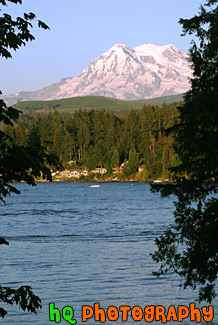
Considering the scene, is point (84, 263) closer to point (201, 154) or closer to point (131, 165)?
point (201, 154)

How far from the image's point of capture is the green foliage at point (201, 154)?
1778 cm

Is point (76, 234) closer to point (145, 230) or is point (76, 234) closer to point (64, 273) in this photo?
point (145, 230)

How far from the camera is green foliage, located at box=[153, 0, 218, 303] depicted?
17.8 metres

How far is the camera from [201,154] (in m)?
18.6

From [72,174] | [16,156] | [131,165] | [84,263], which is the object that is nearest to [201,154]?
[16,156]

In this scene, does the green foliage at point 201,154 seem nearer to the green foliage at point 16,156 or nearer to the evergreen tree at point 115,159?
the green foliage at point 16,156

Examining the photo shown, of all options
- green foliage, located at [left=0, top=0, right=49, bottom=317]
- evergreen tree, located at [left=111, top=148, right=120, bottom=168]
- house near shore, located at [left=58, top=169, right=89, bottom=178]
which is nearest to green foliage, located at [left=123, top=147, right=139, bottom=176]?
evergreen tree, located at [left=111, top=148, right=120, bottom=168]

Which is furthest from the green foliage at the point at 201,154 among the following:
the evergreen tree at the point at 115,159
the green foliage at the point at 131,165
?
the evergreen tree at the point at 115,159

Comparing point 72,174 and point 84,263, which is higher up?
point 84,263

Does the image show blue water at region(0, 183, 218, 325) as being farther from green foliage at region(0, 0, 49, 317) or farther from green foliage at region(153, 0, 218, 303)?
green foliage at region(0, 0, 49, 317)

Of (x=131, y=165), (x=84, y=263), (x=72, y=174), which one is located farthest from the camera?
(x=72, y=174)

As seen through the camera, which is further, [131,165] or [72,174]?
[72,174]

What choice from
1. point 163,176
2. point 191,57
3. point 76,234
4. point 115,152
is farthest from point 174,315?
point 115,152

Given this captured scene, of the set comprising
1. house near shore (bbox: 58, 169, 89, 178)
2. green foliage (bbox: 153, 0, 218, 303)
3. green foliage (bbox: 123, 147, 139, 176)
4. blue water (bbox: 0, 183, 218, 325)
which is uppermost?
green foliage (bbox: 153, 0, 218, 303)
